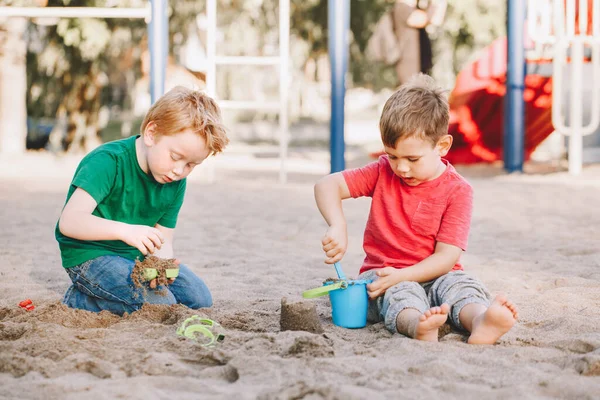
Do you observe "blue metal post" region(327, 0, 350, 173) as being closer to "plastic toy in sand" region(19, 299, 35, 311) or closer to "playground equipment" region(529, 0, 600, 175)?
"playground equipment" region(529, 0, 600, 175)

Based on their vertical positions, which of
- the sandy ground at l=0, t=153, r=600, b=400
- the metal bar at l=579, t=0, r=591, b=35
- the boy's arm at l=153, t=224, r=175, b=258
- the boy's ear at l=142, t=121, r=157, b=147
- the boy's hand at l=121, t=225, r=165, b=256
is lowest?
the sandy ground at l=0, t=153, r=600, b=400

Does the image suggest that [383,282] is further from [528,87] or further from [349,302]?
[528,87]

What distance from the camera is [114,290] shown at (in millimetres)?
2754

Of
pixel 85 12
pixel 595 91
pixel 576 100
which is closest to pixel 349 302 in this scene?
pixel 85 12

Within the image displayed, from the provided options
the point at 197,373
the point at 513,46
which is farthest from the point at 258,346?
the point at 513,46

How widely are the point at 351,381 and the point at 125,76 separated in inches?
1069

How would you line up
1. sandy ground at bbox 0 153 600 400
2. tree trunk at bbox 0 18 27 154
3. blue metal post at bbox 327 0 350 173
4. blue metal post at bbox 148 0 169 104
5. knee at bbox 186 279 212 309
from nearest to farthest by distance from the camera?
sandy ground at bbox 0 153 600 400 → knee at bbox 186 279 212 309 → blue metal post at bbox 148 0 169 104 → blue metal post at bbox 327 0 350 173 → tree trunk at bbox 0 18 27 154

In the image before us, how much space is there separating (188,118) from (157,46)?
4987mm

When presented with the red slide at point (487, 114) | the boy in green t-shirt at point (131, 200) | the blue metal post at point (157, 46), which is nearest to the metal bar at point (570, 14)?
the red slide at point (487, 114)

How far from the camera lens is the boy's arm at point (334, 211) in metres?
2.65

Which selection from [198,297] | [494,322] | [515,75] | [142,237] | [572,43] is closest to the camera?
[494,322]

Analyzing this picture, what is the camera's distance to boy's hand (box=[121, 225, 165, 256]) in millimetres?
2492

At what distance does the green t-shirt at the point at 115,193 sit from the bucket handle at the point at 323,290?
0.73 metres

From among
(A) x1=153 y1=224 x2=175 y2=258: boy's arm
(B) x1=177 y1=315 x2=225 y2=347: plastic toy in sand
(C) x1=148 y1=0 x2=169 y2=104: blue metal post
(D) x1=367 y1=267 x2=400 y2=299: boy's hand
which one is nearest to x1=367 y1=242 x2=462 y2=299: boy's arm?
(D) x1=367 y1=267 x2=400 y2=299: boy's hand
